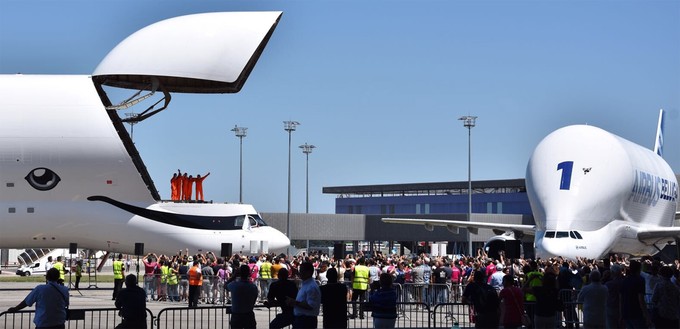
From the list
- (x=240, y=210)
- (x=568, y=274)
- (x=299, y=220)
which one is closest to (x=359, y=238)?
(x=299, y=220)

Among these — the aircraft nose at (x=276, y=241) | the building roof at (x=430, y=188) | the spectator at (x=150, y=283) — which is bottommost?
the spectator at (x=150, y=283)

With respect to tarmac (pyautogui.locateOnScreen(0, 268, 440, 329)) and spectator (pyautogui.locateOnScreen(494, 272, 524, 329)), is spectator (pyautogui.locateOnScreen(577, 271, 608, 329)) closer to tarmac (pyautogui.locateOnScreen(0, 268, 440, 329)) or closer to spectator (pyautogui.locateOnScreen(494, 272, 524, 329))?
spectator (pyautogui.locateOnScreen(494, 272, 524, 329))

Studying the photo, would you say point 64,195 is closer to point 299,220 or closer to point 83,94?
point 83,94

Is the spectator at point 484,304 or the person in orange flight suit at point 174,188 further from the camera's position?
the person in orange flight suit at point 174,188

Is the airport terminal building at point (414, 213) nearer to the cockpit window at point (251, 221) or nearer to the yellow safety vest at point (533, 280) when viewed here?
the cockpit window at point (251, 221)

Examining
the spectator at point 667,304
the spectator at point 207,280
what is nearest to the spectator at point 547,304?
the spectator at point 667,304

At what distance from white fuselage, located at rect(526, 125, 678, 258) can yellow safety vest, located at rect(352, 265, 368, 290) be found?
15865 millimetres

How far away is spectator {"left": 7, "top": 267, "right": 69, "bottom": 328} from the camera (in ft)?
44.4

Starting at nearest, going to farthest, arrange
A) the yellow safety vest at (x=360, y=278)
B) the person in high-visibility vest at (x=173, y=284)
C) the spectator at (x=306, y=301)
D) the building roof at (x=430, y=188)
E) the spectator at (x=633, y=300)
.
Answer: the spectator at (x=306, y=301), the spectator at (x=633, y=300), the yellow safety vest at (x=360, y=278), the person in high-visibility vest at (x=173, y=284), the building roof at (x=430, y=188)

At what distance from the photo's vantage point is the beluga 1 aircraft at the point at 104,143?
35656 mm

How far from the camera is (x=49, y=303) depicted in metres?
13.6

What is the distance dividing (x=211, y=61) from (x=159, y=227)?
663 cm

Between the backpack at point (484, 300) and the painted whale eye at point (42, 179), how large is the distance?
979 inches

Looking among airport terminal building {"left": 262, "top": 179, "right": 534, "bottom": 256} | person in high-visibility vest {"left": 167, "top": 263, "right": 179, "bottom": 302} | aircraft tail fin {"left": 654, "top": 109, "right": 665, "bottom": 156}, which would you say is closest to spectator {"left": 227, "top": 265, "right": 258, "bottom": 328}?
person in high-visibility vest {"left": 167, "top": 263, "right": 179, "bottom": 302}
